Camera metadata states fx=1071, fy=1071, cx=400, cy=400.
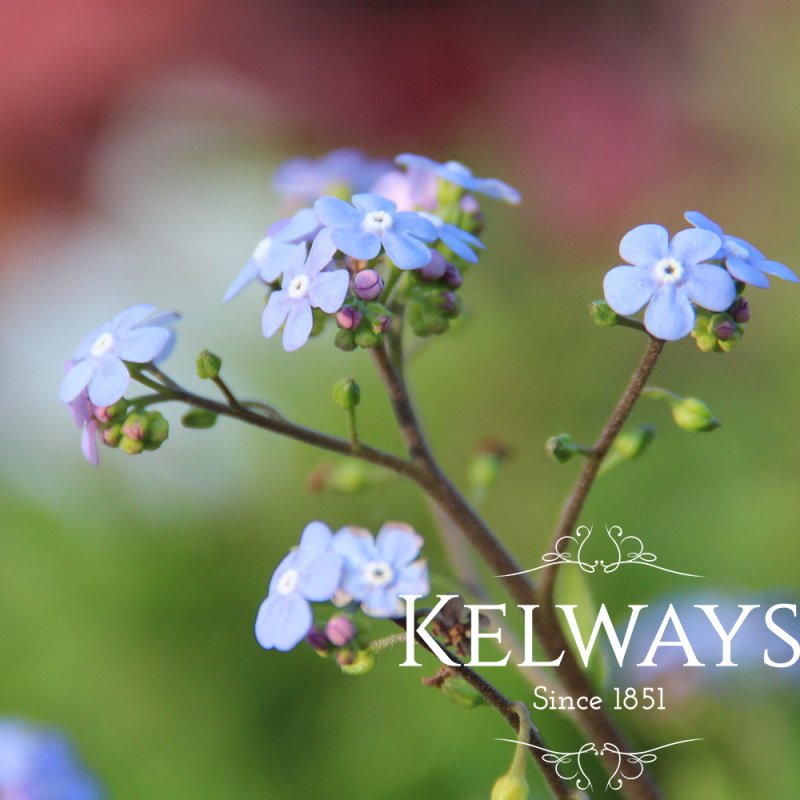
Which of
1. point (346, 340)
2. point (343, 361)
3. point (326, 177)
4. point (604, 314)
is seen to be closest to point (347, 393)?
point (346, 340)

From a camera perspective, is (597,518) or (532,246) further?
(532,246)

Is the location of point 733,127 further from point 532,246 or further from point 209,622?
point 209,622

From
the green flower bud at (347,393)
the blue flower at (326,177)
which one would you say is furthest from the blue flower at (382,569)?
the blue flower at (326,177)

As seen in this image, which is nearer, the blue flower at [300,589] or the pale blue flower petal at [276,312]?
the blue flower at [300,589]

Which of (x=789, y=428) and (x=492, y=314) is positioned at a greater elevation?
(x=492, y=314)

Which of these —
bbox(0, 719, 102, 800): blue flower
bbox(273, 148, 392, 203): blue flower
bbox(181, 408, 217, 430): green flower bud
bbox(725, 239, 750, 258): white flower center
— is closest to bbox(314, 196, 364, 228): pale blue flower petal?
bbox(181, 408, 217, 430): green flower bud

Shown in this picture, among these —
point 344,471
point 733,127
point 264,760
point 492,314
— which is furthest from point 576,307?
point 344,471

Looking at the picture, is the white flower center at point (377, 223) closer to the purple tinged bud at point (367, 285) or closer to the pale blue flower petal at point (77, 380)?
the purple tinged bud at point (367, 285)
